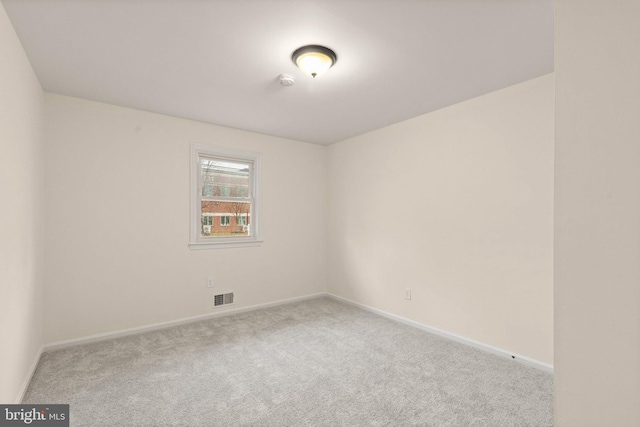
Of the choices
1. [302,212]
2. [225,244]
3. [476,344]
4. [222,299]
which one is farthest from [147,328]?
[476,344]

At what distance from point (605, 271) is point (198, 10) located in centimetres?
239

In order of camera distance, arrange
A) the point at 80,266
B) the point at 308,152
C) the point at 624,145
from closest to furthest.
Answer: the point at 624,145, the point at 80,266, the point at 308,152

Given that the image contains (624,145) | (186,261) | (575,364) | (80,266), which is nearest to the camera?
(624,145)

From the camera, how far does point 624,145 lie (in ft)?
3.93

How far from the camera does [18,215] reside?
2086 mm

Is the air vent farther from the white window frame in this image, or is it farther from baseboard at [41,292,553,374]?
the white window frame

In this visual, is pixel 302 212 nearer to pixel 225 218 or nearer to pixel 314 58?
pixel 225 218

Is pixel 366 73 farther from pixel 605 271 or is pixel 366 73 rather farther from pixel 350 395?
pixel 350 395

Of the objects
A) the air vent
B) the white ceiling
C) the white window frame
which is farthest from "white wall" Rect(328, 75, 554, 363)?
the air vent

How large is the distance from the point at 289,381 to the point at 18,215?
2252 millimetres

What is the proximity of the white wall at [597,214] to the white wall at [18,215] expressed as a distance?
2906 millimetres

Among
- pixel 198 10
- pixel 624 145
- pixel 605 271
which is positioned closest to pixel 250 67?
pixel 198 10

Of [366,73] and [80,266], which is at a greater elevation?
[366,73]

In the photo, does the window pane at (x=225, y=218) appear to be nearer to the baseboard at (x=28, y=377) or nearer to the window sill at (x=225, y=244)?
the window sill at (x=225, y=244)
